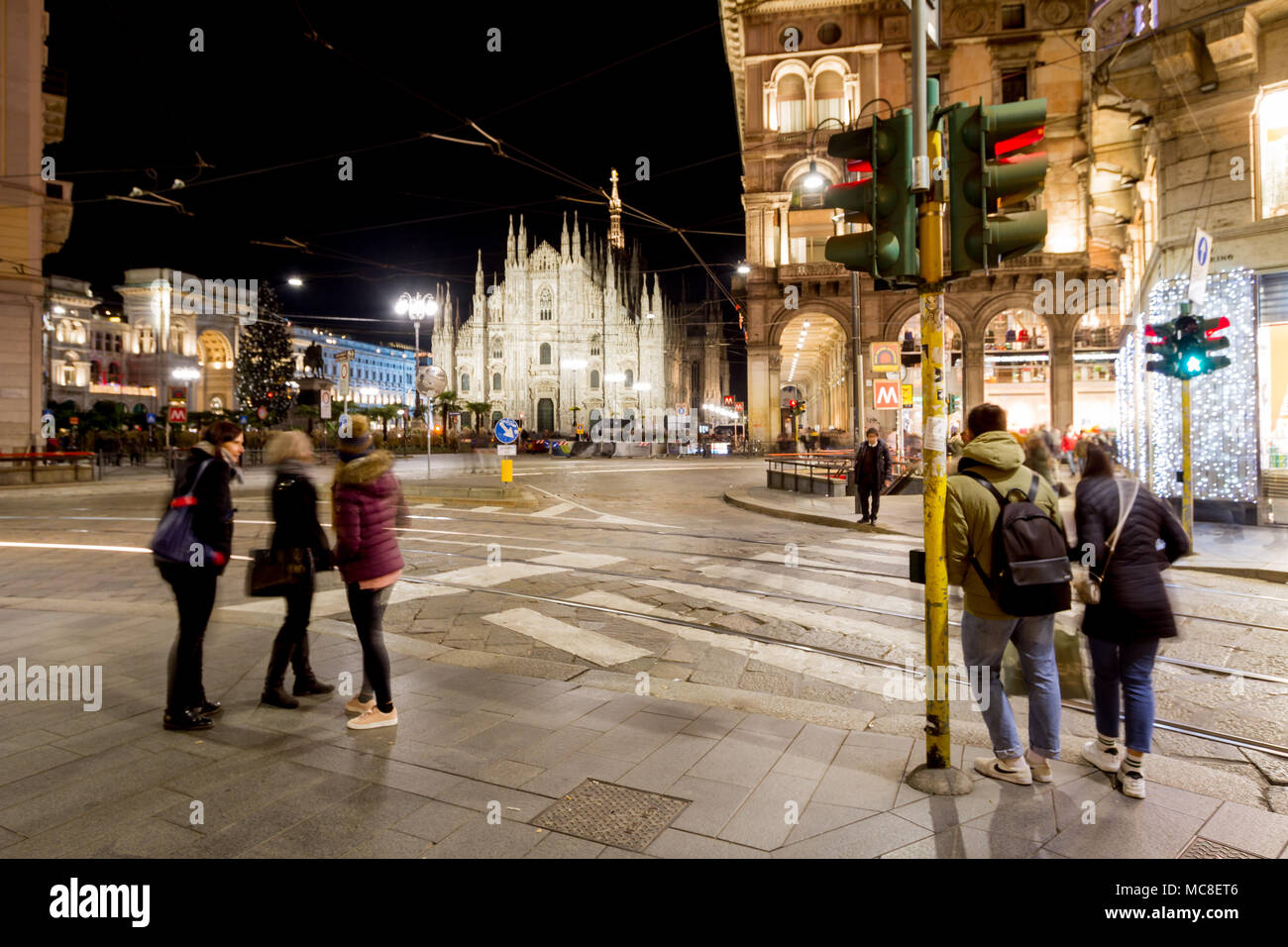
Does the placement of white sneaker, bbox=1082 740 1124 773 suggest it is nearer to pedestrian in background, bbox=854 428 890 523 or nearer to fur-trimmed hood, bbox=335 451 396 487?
fur-trimmed hood, bbox=335 451 396 487

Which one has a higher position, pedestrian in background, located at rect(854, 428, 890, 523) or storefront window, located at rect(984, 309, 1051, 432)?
storefront window, located at rect(984, 309, 1051, 432)

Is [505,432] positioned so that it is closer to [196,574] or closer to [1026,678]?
[196,574]

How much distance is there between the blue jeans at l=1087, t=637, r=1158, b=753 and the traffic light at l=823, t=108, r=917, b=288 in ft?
6.59

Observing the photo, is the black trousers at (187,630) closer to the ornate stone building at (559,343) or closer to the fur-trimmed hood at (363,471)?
the fur-trimmed hood at (363,471)

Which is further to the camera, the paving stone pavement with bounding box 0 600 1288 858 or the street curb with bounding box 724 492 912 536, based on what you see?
the street curb with bounding box 724 492 912 536

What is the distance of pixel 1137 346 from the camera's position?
18219 millimetres

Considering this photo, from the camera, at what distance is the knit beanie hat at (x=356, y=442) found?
403cm

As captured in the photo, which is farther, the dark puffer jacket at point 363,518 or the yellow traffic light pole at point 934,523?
the dark puffer jacket at point 363,518

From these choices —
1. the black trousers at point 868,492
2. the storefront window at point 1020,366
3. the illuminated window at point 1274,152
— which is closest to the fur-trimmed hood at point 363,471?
the black trousers at point 868,492

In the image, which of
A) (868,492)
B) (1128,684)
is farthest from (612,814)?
(868,492)

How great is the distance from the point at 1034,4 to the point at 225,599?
40.2 m

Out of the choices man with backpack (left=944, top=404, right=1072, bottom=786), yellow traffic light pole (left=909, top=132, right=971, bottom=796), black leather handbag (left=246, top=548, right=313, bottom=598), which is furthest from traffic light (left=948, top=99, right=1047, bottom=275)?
black leather handbag (left=246, top=548, right=313, bottom=598)

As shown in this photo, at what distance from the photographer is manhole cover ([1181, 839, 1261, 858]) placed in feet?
9.64

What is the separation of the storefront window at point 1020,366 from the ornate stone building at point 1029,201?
0.25 ft
